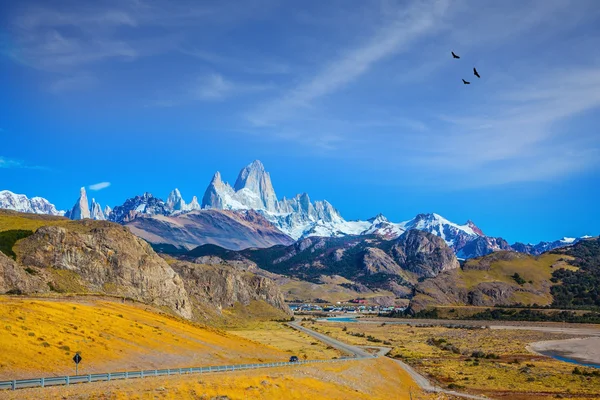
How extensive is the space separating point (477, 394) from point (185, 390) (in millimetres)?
49287

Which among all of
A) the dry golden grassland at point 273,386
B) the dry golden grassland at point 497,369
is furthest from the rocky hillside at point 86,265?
the dry golden grassland at point 497,369

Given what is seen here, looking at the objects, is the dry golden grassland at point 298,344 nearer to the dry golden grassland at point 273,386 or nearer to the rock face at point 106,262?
the dry golden grassland at point 273,386

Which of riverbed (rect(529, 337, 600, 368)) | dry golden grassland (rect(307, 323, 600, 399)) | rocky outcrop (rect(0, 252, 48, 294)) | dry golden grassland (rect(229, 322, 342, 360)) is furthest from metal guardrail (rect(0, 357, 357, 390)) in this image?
riverbed (rect(529, 337, 600, 368))

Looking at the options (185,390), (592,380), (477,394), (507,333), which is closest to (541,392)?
(477,394)

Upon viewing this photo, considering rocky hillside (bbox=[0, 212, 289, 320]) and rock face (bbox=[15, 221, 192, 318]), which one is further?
rock face (bbox=[15, 221, 192, 318])

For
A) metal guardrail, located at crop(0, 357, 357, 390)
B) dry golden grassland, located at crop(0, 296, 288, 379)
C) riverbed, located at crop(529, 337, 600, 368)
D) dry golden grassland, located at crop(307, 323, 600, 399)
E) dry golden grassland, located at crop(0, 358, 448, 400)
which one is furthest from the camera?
riverbed, located at crop(529, 337, 600, 368)

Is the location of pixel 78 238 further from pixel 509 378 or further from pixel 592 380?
pixel 592 380

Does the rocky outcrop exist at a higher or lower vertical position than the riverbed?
higher

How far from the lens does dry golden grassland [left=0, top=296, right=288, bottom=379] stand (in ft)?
174

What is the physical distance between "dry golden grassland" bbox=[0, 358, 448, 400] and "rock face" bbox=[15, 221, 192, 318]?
6594cm

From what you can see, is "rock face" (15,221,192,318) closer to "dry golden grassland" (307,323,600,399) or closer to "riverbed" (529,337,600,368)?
"dry golden grassland" (307,323,600,399)

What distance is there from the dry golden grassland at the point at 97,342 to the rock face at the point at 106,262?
25.7 meters

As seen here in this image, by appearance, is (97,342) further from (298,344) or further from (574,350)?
(574,350)

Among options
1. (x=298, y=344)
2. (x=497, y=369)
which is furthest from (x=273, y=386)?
(x=298, y=344)
